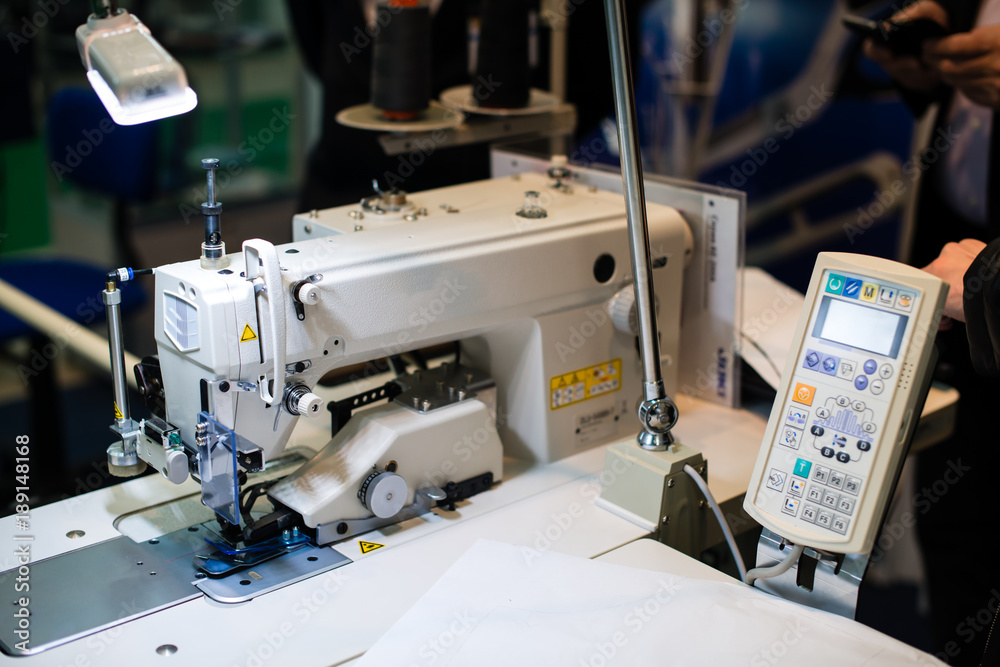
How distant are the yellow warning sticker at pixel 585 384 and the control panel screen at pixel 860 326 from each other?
534 mm

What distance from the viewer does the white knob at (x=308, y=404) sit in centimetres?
131

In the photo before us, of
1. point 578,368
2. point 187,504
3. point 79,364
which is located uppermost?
point 578,368

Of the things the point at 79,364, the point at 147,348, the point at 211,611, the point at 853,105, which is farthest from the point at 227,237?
the point at 79,364

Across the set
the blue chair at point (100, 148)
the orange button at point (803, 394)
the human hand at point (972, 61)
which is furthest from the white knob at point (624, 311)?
the blue chair at point (100, 148)

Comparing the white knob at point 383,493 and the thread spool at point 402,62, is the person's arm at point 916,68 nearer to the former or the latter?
the thread spool at point 402,62

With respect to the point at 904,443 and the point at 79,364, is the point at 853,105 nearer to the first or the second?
the point at 904,443

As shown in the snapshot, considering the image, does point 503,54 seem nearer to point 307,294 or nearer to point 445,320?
point 445,320

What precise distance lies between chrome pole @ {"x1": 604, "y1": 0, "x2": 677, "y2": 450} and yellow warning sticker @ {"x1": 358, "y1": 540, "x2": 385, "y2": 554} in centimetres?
40

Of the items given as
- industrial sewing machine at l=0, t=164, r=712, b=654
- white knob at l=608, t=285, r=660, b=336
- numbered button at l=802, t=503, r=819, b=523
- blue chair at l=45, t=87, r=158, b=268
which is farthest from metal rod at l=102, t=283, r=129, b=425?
blue chair at l=45, t=87, r=158, b=268

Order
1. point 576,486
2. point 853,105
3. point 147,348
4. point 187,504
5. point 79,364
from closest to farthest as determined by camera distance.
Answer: point 187,504, point 576,486, point 853,105, point 147,348, point 79,364

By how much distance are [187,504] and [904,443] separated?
99cm

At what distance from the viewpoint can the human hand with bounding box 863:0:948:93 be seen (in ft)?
6.81

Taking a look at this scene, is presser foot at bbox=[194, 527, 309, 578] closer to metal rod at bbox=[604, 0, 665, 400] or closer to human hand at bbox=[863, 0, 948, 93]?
metal rod at bbox=[604, 0, 665, 400]

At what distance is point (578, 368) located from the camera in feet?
5.43
